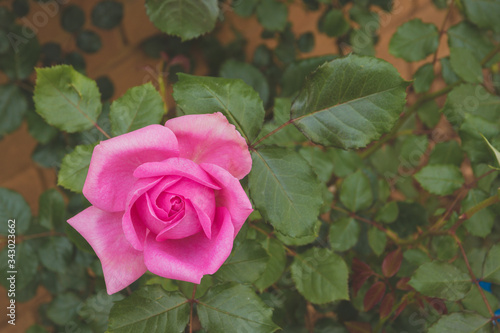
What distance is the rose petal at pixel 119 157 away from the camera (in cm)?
42

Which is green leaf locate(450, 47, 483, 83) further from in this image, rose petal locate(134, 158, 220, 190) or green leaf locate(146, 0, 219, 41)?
rose petal locate(134, 158, 220, 190)

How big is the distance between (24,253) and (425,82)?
2.75 feet

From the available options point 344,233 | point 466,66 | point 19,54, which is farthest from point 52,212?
point 466,66

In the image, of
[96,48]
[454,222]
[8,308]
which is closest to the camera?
[454,222]

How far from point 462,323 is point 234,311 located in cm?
32

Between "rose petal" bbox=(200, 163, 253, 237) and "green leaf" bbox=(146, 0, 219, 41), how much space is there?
1.01 feet

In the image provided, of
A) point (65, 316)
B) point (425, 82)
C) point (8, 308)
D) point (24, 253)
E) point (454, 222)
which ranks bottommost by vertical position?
point (8, 308)

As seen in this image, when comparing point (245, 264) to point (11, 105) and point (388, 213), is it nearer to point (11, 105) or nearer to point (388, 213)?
point (388, 213)

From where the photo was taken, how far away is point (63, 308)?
86 cm

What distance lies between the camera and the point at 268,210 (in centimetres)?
51

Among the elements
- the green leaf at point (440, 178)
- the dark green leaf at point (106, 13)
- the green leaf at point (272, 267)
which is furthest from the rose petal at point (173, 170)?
the dark green leaf at point (106, 13)

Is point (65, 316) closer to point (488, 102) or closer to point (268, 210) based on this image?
point (268, 210)

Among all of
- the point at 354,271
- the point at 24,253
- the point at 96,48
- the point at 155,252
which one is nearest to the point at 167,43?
the point at 96,48

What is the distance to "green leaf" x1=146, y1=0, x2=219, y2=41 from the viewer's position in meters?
0.65
